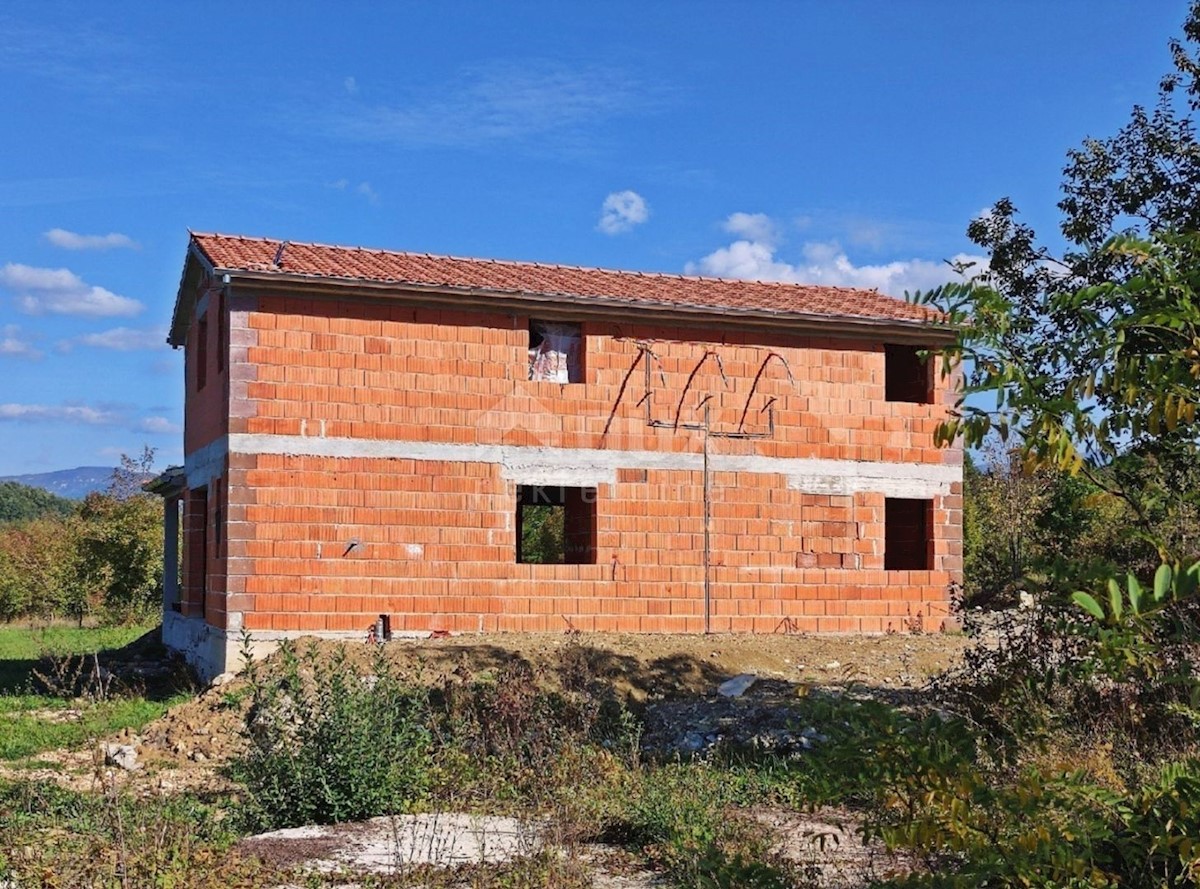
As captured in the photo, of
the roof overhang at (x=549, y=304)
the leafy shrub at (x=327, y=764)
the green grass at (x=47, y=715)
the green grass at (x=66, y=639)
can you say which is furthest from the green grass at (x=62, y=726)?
the roof overhang at (x=549, y=304)

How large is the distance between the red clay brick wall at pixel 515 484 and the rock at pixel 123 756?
3.31m

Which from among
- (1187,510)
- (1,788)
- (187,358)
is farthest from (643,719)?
(187,358)

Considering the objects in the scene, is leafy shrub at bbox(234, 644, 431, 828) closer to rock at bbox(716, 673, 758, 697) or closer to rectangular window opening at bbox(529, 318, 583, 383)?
rock at bbox(716, 673, 758, 697)

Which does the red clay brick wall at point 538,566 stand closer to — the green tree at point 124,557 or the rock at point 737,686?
the rock at point 737,686

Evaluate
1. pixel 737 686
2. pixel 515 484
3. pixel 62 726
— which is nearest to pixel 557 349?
pixel 515 484

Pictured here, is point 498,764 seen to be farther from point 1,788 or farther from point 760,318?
point 760,318

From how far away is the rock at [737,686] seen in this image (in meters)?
13.7

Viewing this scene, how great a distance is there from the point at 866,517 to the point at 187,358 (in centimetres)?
1165

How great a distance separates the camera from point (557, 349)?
18.2 m

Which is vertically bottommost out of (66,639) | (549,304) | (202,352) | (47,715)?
(47,715)

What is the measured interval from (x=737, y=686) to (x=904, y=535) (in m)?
8.92

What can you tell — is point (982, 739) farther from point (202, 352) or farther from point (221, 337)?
point (202, 352)

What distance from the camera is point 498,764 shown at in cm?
966

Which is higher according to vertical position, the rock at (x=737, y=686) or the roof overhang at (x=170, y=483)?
the roof overhang at (x=170, y=483)
